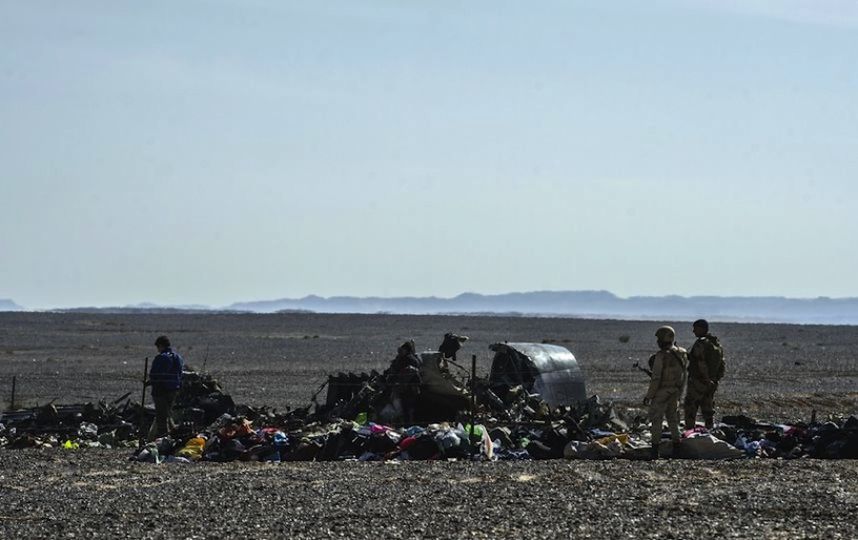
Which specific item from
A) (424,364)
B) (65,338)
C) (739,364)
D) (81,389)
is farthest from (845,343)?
(424,364)

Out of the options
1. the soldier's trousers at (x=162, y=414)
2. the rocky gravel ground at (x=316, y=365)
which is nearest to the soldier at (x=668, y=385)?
the soldier's trousers at (x=162, y=414)

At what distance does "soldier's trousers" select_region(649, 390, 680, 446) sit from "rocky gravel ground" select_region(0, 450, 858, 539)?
0.71 meters

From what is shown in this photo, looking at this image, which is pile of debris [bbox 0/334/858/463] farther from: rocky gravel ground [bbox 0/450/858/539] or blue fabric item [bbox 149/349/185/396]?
rocky gravel ground [bbox 0/450/858/539]

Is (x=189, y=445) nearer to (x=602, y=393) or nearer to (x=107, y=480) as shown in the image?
(x=107, y=480)

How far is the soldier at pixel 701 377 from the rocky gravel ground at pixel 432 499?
9.22 feet

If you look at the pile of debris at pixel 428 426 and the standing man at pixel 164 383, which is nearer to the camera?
the pile of debris at pixel 428 426

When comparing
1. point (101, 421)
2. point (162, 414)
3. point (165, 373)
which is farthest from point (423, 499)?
point (101, 421)

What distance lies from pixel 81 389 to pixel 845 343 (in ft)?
206

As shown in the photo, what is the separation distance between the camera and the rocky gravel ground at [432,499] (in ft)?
41.7

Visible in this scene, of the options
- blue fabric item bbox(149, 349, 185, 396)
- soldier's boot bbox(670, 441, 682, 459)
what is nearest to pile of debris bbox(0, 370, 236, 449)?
blue fabric item bbox(149, 349, 185, 396)

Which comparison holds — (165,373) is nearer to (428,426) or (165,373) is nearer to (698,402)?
(428,426)

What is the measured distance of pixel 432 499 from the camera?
1438cm

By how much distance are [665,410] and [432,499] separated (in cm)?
510

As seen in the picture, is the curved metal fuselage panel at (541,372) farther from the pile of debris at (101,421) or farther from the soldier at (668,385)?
the soldier at (668,385)
